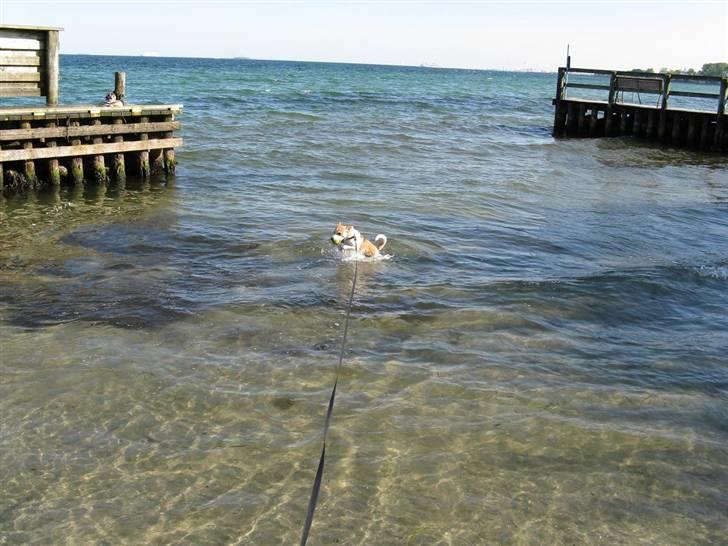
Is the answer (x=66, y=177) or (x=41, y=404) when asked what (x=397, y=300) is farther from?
(x=66, y=177)

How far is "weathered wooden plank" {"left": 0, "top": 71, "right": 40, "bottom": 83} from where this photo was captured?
43.1 ft

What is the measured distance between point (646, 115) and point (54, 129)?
20.0m

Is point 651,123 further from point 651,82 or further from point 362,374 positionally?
point 362,374

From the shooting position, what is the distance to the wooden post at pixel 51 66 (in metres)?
13.6

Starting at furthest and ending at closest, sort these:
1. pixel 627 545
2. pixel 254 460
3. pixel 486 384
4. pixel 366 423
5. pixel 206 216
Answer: pixel 206 216
pixel 486 384
pixel 366 423
pixel 254 460
pixel 627 545

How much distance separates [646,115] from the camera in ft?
86.5

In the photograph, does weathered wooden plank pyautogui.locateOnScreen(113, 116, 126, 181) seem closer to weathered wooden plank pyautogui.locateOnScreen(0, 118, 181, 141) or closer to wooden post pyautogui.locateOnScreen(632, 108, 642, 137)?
weathered wooden plank pyautogui.locateOnScreen(0, 118, 181, 141)

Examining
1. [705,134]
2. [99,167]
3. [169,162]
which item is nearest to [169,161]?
[169,162]

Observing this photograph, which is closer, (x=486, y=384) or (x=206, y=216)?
(x=486, y=384)

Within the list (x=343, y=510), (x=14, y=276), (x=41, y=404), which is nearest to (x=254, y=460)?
(x=343, y=510)

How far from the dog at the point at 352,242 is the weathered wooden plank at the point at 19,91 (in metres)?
6.98

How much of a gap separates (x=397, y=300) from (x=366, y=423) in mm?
2984

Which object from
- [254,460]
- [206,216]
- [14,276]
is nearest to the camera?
[254,460]

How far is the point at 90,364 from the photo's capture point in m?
6.48
